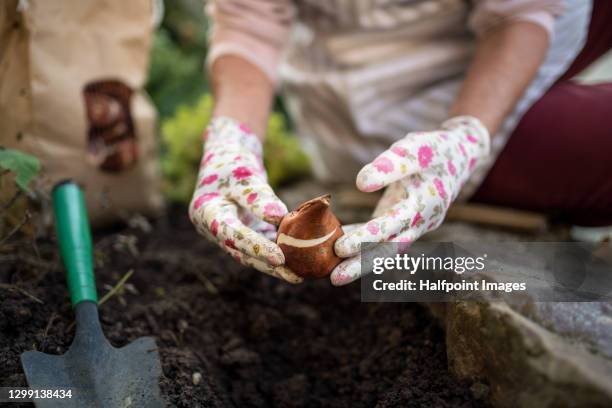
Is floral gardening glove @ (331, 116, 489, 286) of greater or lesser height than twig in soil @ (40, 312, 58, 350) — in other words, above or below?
above

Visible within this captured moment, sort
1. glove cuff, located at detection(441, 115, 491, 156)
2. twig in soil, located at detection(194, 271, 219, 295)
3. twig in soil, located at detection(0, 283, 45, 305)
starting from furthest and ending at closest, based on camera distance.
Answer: twig in soil, located at detection(194, 271, 219, 295)
glove cuff, located at detection(441, 115, 491, 156)
twig in soil, located at detection(0, 283, 45, 305)

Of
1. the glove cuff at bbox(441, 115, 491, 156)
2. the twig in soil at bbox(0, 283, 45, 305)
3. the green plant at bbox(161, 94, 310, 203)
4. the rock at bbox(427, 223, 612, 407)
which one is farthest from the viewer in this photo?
the green plant at bbox(161, 94, 310, 203)

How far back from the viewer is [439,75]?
5.06 ft

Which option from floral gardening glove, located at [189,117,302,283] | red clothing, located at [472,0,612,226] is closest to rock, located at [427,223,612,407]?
floral gardening glove, located at [189,117,302,283]

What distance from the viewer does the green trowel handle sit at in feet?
3.36

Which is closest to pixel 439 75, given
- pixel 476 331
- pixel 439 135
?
pixel 439 135

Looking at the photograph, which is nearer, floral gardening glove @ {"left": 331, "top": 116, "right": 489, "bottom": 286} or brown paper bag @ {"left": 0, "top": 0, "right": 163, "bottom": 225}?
floral gardening glove @ {"left": 331, "top": 116, "right": 489, "bottom": 286}

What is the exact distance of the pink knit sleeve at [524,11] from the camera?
4.18ft

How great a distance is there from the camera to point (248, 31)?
4.71ft

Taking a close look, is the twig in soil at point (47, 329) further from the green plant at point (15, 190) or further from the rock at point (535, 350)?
the rock at point (535, 350)

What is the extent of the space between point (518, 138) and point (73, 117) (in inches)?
44.9

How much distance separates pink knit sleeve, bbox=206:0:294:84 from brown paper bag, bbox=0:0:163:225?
267 millimetres

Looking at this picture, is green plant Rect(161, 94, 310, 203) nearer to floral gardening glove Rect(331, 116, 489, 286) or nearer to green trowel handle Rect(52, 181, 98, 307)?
green trowel handle Rect(52, 181, 98, 307)

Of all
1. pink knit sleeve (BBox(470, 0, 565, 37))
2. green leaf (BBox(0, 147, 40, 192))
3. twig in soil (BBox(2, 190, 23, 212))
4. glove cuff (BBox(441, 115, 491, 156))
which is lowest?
twig in soil (BBox(2, 190, 23, 212))
